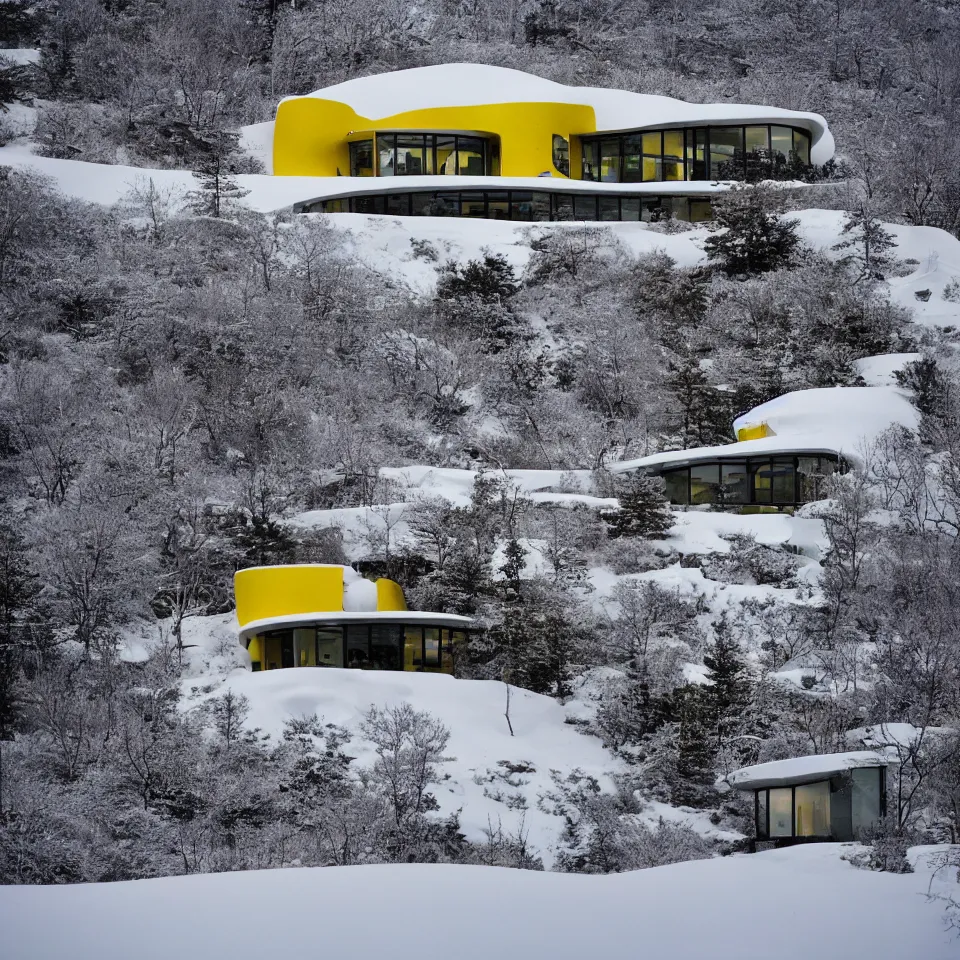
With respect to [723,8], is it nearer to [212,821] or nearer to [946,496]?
[946,496]

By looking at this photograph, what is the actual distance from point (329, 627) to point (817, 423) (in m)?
15.2

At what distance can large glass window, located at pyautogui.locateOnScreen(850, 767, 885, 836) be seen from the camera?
93.7ft

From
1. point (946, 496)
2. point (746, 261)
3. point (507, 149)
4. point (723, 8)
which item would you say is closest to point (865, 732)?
point (946, 496)

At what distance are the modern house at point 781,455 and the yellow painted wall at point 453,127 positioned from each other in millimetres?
19119

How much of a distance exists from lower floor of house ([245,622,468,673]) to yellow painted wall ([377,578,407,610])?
130 centimetres

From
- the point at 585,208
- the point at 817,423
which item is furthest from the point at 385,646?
the point at 585,208

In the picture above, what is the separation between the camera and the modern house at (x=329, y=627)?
3581cm

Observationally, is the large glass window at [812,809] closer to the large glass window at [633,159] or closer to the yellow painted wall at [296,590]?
the yellow painted wall at [296,590]

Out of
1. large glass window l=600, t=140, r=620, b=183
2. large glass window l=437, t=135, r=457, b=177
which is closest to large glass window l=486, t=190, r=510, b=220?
large glass window l=437, t=135, r=457, b=177

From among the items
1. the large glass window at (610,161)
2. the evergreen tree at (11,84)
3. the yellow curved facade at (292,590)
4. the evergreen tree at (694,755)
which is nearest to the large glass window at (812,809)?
the evergreen tree at (694,755)

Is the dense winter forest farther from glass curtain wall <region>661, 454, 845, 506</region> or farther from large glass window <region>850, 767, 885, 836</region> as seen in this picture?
glass curtain wall <region>661, 454, 845, 506</region>

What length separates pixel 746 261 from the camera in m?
53.4

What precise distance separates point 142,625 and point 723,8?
68.1 metres

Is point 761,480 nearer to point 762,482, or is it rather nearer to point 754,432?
point 762,482
